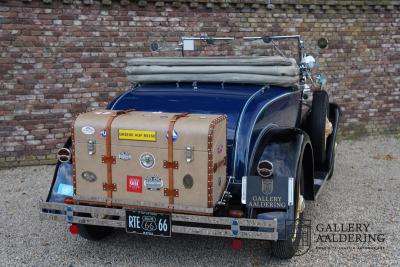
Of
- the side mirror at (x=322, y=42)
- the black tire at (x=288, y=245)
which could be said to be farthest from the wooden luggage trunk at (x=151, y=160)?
the side mirror at (x=322, y=42)

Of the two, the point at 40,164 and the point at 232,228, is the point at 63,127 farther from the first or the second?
the point at 232,228

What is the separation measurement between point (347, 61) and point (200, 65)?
16.4 ft

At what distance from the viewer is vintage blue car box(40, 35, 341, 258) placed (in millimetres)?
3473

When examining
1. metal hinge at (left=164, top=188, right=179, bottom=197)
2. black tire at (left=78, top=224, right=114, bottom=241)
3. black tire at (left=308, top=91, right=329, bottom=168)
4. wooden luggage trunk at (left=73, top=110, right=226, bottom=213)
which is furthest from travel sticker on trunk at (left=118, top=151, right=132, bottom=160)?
black tire at (left=308, top=91, right=329, bottom=168)

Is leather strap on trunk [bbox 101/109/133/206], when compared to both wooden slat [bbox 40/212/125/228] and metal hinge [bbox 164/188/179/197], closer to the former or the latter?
wooden slat [bbox 40/212/125/228]

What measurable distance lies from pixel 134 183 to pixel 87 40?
415 cm

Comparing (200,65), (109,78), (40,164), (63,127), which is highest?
(200,65)

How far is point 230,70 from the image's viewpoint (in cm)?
448

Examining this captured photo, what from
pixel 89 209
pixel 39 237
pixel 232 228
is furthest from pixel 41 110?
pixel 232 228

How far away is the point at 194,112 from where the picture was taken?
3.97 m

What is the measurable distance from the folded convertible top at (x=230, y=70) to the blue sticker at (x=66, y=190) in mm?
1367

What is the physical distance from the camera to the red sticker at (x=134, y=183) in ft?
11.3

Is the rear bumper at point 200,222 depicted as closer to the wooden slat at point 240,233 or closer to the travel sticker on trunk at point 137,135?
the wooden slat at point 240,233

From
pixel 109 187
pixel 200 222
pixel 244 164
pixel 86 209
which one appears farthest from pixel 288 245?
pixel 86 209
